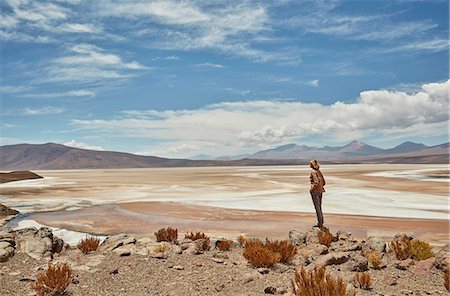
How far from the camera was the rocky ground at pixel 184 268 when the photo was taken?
24.1ft

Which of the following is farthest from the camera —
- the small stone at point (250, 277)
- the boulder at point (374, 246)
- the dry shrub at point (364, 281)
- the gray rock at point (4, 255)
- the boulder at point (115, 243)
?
the boulder at point (374, 246)

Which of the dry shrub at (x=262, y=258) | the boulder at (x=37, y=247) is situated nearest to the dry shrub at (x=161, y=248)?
the dry shrub at (x=262, y=258)

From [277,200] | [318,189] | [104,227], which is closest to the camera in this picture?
[318,189]

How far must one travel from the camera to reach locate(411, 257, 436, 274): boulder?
Result: 8.35 metres

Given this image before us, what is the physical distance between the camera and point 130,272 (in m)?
8.20

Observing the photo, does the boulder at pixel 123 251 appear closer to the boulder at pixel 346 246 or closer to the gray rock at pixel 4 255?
the gray rock at pixel 4 255

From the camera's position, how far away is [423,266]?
28.0 ft

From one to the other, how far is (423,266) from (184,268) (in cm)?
535

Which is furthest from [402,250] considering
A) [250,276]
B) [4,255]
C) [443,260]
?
[4,255]

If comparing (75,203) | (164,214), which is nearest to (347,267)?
(164,214)

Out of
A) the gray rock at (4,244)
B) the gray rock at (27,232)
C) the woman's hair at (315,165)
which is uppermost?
the woman's hair at (315,165)

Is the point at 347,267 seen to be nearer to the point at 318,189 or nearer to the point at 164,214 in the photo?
the point at 318,189

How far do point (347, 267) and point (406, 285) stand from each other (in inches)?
49.9

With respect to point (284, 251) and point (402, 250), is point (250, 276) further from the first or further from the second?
point (402, 250)
